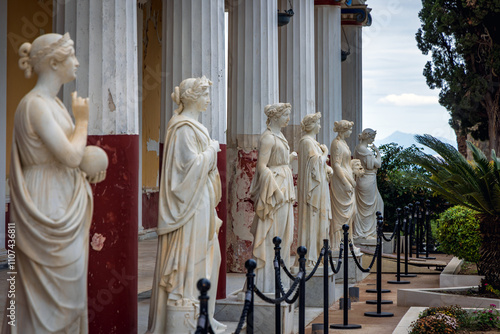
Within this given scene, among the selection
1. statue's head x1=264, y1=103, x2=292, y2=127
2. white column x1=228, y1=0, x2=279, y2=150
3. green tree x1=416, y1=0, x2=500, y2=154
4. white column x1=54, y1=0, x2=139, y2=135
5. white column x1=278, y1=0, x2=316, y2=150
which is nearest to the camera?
white column x1=54, y1=0, x2=139, y2=135

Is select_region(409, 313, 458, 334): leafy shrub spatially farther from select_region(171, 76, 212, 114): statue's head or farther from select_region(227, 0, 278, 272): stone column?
select_region(227, 0, 278, 272): stone column

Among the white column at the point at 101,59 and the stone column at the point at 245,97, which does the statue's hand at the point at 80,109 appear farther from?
the stone column at the point at 245,97

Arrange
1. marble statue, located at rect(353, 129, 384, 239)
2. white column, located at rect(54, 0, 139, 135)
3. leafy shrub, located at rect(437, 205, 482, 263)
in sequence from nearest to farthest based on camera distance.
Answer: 1. white column, located at rect(54, 0, 139, 135)
2. leafy shrub, located at rect(437, 205, 482, 263)
3. marble statue, located at rect(353, 129, 384, 239)

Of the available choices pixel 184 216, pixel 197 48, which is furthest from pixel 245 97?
pixel 184 216

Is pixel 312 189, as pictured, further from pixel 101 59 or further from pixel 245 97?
pixel 101 59

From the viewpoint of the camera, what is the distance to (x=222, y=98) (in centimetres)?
1066

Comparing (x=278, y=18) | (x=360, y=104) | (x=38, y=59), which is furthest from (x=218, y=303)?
(x=360, y=104)

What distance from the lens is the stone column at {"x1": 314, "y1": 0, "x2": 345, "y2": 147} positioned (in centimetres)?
1975

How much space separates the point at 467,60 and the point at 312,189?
14221 mm

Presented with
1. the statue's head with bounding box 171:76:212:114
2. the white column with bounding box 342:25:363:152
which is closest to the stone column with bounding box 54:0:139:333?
the statue's head with bounding box 171:76:212:114

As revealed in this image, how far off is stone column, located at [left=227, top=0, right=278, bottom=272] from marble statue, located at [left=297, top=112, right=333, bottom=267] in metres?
1.49

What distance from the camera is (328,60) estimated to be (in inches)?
785

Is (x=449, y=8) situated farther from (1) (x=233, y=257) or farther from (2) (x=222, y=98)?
(2) (x=222, y=98)

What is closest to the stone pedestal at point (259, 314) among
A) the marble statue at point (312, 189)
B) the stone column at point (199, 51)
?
the stone column at point (199, 51)
